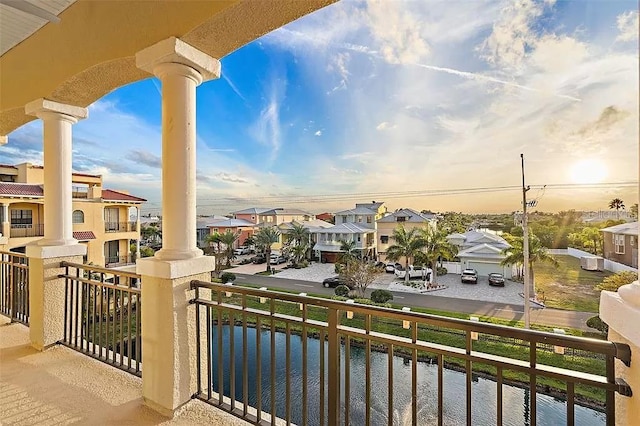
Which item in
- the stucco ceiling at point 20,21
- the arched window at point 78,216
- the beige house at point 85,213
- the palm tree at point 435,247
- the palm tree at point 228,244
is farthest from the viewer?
the palm tree at point 435,247

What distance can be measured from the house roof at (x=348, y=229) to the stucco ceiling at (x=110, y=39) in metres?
13.9

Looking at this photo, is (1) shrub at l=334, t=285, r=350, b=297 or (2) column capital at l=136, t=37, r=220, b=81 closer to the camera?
(2) column capital at l=136, t=37, r=220, b=81

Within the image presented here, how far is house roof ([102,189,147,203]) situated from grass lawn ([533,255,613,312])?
12733 mm

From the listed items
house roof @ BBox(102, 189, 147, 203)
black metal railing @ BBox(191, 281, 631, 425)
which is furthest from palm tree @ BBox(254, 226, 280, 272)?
black metal railing @ BBox(191, 281, 631, 425)

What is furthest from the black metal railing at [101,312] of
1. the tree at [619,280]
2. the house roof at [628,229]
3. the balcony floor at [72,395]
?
the tree at [619,280]

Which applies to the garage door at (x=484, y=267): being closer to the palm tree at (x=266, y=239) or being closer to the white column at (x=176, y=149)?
the palm tree at (x=266, y=239)

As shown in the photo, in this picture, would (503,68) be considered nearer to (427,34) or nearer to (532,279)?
(427,34)

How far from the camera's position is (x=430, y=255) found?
1307 cm

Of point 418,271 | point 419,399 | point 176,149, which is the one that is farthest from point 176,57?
point 418,271

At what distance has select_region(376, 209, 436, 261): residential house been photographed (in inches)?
559

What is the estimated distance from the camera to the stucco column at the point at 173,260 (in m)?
1.61

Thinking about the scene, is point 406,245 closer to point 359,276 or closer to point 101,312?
point 359,276

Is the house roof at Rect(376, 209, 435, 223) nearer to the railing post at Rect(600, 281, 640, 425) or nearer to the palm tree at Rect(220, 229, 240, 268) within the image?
the palm tree at Rect(220, 229, 240, 268)

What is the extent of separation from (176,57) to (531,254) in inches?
439
